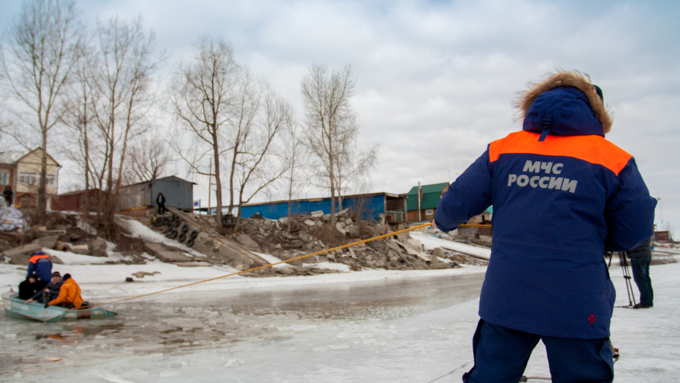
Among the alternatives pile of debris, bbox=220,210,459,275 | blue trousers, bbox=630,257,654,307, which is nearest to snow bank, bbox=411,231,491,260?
pile of debris, bbox=220,210,459,275

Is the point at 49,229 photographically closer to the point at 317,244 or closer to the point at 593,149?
the point at 317,244

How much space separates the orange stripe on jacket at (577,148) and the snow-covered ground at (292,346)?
6.73 ft

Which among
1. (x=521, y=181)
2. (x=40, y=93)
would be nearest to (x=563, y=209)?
(x=521, y=181)

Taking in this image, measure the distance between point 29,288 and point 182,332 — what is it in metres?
4.45

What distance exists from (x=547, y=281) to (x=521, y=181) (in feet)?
1.48

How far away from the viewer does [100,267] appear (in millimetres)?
16172

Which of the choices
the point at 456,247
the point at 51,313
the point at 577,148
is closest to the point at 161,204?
the point at 51,313

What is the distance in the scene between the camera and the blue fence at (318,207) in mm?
33106

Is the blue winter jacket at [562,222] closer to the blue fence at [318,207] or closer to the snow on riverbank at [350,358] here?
the snow on riverbank at [350,358]

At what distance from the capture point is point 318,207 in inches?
1596

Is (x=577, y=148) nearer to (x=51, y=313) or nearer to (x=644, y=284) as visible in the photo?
(x=644, y=284)

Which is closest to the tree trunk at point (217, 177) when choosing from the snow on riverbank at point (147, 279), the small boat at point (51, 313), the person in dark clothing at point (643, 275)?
the snow on riverbank at point (147, 279)

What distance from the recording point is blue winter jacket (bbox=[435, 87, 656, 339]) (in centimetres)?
171

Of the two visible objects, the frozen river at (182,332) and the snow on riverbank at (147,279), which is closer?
the frozen river at (182,332)
